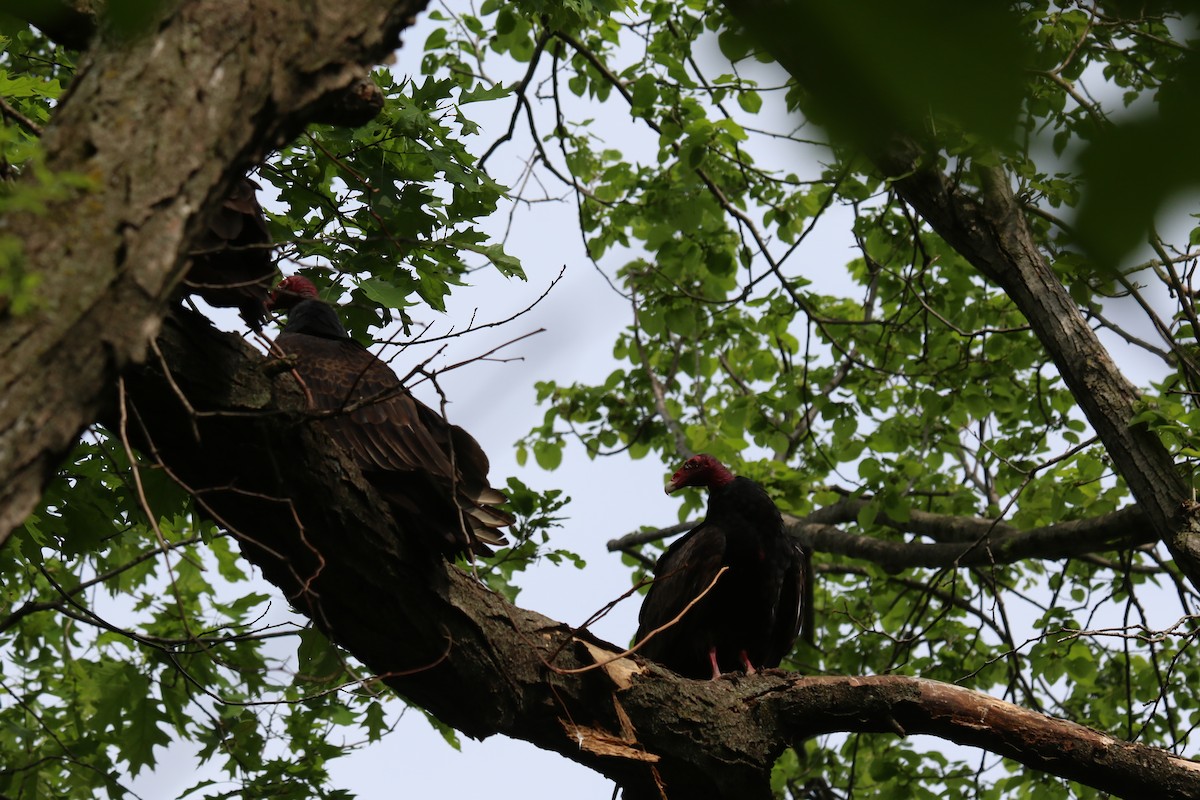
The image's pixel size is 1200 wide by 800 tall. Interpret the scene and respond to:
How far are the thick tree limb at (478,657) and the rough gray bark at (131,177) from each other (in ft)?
2.32

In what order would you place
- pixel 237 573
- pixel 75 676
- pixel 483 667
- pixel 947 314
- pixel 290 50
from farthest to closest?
1. pixel 947 314
2. pixel 237 573
3. pixel 75 676
4. pixel 483 667
5. pixel 290 50

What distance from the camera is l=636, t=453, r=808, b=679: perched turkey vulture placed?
390 cm

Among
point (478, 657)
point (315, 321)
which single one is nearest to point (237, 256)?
point (315, 321)

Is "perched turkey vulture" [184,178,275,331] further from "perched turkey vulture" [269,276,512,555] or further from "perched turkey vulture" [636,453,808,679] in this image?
"perched turkey vulture" [636,453,808,679]

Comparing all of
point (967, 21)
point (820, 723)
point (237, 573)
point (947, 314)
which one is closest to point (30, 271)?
point (967, 21)

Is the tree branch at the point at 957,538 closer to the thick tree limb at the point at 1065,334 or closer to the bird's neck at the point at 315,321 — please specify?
the thick tree limb at the point at 1065,334

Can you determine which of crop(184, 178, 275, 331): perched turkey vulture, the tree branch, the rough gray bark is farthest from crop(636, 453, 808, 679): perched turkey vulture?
the rough gray bark

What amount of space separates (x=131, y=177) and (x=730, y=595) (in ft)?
10.3

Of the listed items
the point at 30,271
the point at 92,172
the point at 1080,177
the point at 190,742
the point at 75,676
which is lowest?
the point at 1080,177

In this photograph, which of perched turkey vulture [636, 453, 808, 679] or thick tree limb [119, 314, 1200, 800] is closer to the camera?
thick tree limb [119, 314, 1200, 800]

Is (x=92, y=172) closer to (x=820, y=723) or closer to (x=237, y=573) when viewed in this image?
(x=820, y=723)

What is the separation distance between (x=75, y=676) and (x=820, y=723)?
3.92 metres

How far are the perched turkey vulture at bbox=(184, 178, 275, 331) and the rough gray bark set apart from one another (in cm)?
71

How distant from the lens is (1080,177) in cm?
49
